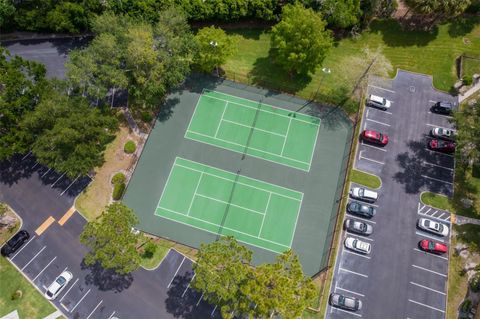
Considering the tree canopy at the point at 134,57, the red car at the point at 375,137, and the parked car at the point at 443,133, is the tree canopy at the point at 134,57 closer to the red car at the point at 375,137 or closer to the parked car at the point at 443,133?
the red car at the point at 375,137

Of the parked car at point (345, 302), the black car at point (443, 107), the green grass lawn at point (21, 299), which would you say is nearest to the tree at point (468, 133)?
the black car at point (443, 107)

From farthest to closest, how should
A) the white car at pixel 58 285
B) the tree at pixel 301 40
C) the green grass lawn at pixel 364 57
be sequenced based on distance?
the green grass lawn at pixel 364 57, the tree at pixel 301 40, the white car at pixel 58 285

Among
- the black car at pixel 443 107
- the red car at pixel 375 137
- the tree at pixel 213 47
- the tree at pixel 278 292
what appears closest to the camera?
the tree at pixel 278 292

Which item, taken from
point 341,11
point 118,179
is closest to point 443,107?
point 341,11

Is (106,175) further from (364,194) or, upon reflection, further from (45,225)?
(364,194)

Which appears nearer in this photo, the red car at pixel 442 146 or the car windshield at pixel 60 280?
the car windshield at pixel 60 280

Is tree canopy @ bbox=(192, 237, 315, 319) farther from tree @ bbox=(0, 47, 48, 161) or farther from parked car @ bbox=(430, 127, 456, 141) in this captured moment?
parked car @ bbox=(430, 127, 456, 141)

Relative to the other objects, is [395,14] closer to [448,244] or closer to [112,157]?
[448,244]
